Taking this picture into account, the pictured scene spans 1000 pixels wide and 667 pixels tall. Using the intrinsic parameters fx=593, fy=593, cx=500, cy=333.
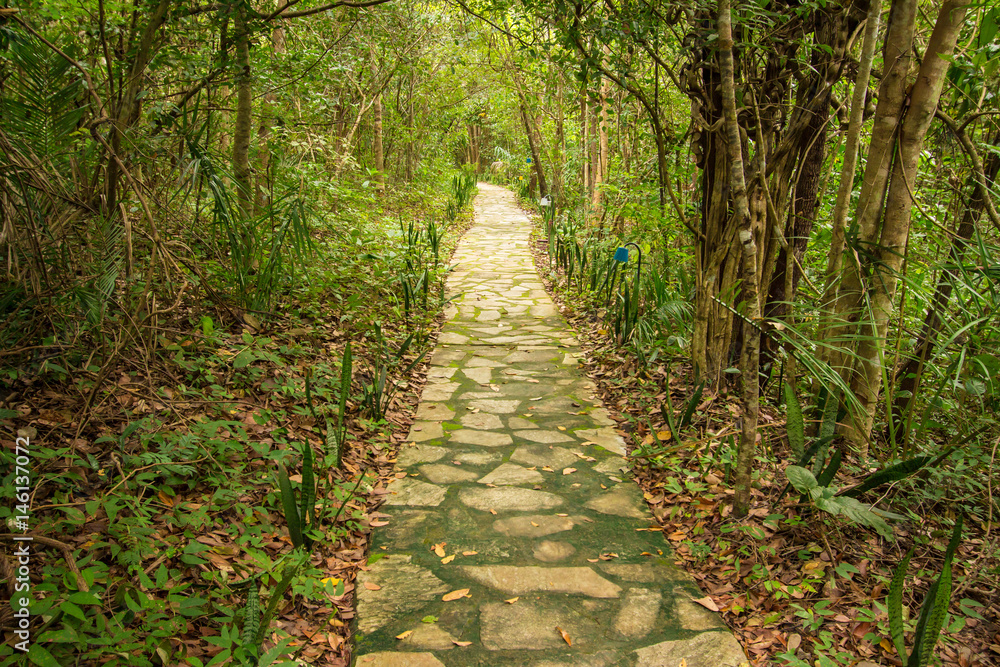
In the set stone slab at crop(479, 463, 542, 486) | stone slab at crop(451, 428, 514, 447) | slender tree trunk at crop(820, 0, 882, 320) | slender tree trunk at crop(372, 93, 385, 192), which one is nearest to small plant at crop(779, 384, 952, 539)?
slender tree trunk at crop(820, 0, 882, 320)

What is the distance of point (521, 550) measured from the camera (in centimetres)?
236

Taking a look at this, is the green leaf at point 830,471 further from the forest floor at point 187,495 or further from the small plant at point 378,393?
the small plant at point 378,393

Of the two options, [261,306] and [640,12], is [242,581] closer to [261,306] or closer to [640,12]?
[261,306]

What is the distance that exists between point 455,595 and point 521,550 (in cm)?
36

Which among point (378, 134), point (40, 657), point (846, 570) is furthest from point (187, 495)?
point (378, 134)

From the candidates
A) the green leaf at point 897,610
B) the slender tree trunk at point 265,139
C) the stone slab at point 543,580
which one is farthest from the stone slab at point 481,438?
the slender tree trunk at point 265,139

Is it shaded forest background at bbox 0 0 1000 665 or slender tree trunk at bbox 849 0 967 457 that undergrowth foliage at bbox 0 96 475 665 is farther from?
slender tree trunk at bbox 849 0 967 457

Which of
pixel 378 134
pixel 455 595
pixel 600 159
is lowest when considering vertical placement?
pixel 455 595

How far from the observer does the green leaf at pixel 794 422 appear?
7.48 ft

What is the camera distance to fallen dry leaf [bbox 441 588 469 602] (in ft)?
6.81

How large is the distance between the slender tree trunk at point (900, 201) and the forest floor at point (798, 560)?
1.35ft

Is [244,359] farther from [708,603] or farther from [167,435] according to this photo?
[708,603]

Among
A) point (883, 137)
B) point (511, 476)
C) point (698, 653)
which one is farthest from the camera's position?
point (511, 476)

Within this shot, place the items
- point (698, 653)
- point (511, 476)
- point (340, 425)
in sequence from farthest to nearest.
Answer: point (511, 476), point (340, 425), point (698, 653)
